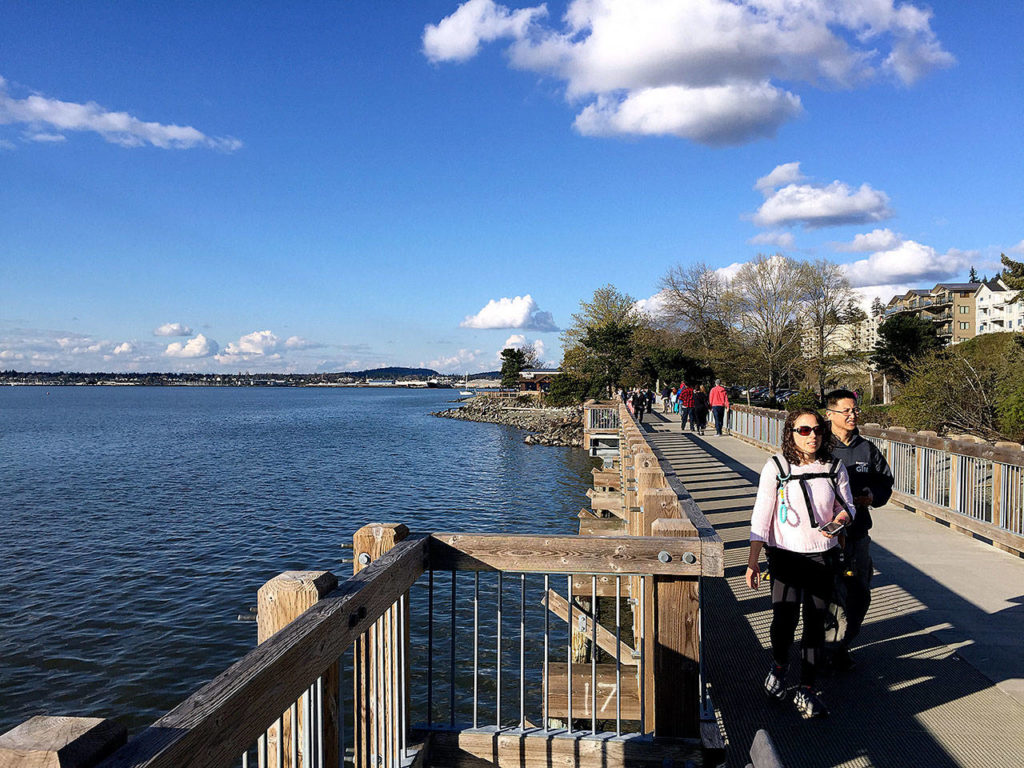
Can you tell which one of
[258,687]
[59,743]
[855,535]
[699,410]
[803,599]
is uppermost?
[59,743]

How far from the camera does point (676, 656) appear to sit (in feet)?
11.1

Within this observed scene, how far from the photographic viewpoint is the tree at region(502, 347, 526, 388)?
119 meters

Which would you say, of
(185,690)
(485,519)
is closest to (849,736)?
(185,690)

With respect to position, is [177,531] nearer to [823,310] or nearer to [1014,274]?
[1014,274]

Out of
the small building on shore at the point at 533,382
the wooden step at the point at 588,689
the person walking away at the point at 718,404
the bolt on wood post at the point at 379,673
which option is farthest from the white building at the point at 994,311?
the bolt on wood post at the point at 379,673

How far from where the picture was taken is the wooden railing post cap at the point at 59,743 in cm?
124

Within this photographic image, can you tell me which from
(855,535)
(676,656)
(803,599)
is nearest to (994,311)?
(855,535)

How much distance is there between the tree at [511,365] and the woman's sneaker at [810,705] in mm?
114362

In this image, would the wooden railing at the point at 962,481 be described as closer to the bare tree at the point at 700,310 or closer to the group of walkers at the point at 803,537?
the group of walkers at the point at 803,537

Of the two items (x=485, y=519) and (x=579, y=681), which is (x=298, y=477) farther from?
(x=579, y=681)

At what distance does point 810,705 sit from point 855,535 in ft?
3.80

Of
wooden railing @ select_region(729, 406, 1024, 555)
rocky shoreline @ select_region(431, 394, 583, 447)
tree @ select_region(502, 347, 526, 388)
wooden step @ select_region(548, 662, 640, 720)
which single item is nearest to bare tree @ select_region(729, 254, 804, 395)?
rocky shoreline @ select_region(431, 394, 583, 447)

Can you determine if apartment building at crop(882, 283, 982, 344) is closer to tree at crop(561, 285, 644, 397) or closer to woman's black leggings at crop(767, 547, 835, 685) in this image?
tree at crop(561, 285, 644, 397)

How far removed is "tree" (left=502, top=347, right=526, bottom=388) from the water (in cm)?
7135
